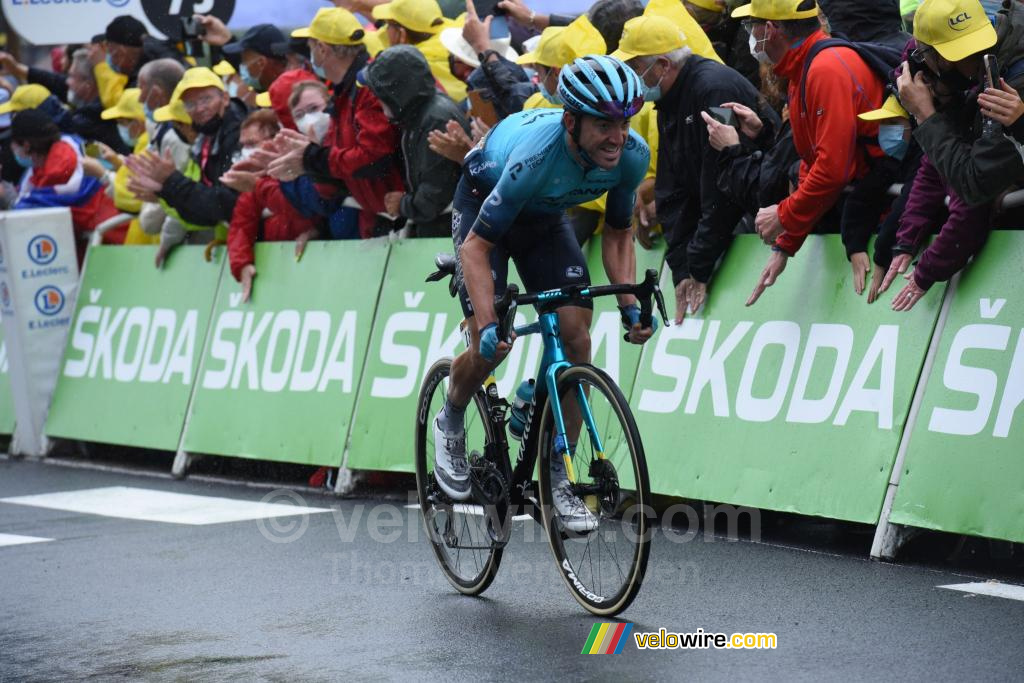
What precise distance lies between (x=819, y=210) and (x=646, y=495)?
2.55 meters

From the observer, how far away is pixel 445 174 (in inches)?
388

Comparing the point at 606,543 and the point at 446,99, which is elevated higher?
the point at 446,99

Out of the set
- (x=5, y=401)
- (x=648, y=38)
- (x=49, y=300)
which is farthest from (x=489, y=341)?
(x=5, y=401)

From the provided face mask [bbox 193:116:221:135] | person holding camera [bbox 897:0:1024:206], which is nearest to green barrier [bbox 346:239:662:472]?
face mask [bbox 193:116:221:135]

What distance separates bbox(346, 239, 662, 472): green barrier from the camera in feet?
32.6

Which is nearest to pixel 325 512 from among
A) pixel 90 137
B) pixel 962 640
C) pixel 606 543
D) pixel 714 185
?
pixel 714 185

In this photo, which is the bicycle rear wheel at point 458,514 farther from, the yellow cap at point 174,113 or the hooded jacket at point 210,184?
the yellow cap at point 174,113

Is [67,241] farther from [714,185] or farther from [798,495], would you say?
[798,495]

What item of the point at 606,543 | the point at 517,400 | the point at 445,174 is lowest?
the point at 606,543

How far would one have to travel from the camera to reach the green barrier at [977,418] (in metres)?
6.86

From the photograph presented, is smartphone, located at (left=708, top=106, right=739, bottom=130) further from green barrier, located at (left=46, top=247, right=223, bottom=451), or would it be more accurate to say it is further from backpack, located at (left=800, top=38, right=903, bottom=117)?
green barrier, located at (left=46, top=247, right=223, bottom=451)

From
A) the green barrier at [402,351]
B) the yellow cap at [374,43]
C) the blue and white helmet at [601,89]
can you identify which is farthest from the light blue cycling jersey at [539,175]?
the yellow cap at [374,43]

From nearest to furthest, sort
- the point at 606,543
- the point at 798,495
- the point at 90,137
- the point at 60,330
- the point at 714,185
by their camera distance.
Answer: the point at 606,543, the point at 798,495, the point at 714,185, the point at 60,330, the point at 90,137

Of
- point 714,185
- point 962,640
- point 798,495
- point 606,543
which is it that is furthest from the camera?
point 714,185
